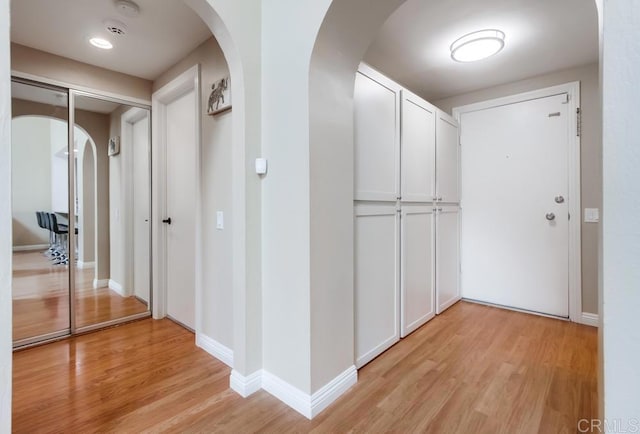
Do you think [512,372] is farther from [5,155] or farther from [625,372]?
[5,155]

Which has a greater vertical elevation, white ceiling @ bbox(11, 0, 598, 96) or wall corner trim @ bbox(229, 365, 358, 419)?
white ceiling @ bbox(11, 0, 598, 96)

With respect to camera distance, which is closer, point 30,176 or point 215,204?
point 215,204

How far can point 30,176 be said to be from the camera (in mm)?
2453

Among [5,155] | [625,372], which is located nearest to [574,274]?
[625,372]

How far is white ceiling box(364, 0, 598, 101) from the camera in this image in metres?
2.02

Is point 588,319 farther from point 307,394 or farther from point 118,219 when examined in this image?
point 118,219

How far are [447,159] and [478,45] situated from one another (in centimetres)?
115

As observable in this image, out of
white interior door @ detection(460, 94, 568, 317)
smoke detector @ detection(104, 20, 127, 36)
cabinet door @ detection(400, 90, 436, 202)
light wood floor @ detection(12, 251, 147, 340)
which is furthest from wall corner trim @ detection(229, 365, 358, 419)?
smoke detector @ detection(104, 20, 127, 36)

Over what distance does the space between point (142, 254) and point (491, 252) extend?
12.5 feet

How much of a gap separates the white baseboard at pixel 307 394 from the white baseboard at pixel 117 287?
6.97 feet

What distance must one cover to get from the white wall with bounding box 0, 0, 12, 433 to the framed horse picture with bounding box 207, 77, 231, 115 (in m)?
1.18

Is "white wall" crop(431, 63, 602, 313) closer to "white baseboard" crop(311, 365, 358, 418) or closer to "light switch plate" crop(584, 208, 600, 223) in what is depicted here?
"light switch plate" crop(584, 208, 600, 223)

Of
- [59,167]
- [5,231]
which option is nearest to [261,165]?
[5,231]

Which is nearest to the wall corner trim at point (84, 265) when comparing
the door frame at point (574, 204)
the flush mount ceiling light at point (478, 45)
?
the flush mount ceiling light at point (478, 45)
